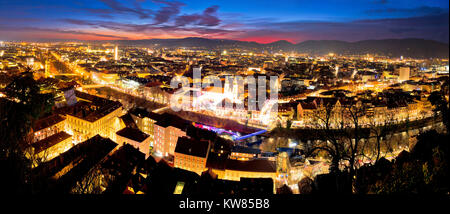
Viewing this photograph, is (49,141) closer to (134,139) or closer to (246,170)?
(134,139)

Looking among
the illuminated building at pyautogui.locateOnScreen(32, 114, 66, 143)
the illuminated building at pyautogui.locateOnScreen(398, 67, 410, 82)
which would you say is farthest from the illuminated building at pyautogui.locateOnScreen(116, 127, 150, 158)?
the illuminated building at pyautogui.locateOnScreen(398, 67, 410, 82)

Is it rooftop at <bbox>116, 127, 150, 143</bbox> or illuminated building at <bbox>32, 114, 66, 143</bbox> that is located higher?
illuminated building at <bbox>32, 114, 66, 143</bbox>

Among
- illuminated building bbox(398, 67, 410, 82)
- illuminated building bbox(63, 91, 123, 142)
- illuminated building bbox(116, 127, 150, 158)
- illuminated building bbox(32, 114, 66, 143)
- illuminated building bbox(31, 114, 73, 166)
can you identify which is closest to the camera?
illuminated building bbox(31, 114, 73, 166)

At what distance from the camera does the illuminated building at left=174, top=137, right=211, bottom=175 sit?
6367 mm

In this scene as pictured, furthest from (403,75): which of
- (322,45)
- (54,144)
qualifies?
(322,45)

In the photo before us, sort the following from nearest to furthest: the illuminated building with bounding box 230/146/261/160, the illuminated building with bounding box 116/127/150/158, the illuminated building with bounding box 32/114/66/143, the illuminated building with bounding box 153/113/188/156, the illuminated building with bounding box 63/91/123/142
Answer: the illuminated building with bounding box 32/114/66/143
the illuminated building with bounding box 116/127/150/158
the illuminated building with bounding box 230/146/261/160
the illuminated building with bounding box 153/113/188/156
the illuminated building with bounding box 63/91/123/142

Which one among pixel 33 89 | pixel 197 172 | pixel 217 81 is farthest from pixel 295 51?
pixel 33 89

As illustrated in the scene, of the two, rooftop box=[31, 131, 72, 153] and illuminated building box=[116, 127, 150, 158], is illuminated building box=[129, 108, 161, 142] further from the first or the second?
rooftop box=[31, 131, 72, 153]

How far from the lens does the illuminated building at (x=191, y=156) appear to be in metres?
6.37

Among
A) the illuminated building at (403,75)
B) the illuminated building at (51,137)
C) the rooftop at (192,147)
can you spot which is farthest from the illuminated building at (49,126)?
the illuminated building at (403,75)

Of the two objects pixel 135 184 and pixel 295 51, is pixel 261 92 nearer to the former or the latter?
pixel 135 184

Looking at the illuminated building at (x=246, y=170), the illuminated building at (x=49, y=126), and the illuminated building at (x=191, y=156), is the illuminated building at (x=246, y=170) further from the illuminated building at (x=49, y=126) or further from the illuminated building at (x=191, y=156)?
the illuminated building at (x=49, y=126)

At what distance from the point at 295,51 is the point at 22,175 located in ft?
223

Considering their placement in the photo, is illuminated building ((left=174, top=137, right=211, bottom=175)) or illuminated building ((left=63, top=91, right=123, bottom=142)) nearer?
illuminated building ((left=174, top=137, right=211, bottom=175))
